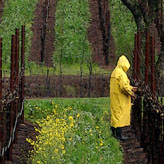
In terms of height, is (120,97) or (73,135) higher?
(120,97)

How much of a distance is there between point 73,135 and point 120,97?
98.4 inches

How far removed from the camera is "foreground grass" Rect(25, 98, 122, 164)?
33.9 ft

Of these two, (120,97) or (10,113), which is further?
(120,97)

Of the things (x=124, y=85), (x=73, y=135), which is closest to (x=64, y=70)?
(x=124, y=85)

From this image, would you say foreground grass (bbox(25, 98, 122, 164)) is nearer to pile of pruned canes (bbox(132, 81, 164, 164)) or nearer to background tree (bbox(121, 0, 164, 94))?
pile of pruned canes (bbox(132, 81, 164, 164))

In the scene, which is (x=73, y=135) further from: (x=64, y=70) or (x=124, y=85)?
(x=64, y=70)

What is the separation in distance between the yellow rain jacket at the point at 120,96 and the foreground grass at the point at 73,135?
0.32m

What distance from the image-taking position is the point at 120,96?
45.0ft

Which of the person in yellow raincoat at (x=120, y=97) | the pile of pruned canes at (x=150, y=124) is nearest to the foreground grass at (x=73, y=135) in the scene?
the person in yellow raincoat at (x=120, y=97)

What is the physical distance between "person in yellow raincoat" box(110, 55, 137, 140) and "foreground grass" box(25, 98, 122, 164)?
234 millimetres

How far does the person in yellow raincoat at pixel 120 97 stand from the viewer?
1366 cm

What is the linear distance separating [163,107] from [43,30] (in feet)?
63.2

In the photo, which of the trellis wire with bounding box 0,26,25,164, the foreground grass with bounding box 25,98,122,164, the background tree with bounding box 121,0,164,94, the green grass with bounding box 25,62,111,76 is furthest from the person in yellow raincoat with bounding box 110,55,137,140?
the green grass with bounding box 25,62,111,76

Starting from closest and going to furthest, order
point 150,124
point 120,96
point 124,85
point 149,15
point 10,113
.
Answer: point 150,124
point 10,113
point 124,85
point 120,96
point 149,15
